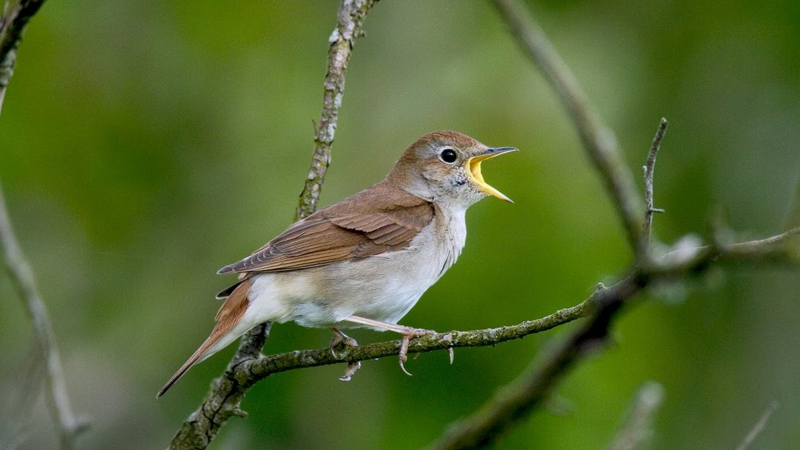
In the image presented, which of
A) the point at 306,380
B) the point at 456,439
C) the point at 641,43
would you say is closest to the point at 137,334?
the point at 306,380

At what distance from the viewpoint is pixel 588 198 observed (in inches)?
264

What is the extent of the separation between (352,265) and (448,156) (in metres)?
1.25

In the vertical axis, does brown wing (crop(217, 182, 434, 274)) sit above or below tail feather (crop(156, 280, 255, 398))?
above

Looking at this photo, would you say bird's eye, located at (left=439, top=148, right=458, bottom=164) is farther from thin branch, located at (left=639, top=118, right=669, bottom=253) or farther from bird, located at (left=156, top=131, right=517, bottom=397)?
thin branch, located at (left=639, top=118, right=669, bottom=253)

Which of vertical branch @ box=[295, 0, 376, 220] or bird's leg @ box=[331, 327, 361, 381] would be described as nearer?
bird's leg @ box=[331, 327, 361, 381]

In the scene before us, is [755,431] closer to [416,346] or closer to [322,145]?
[416,346]

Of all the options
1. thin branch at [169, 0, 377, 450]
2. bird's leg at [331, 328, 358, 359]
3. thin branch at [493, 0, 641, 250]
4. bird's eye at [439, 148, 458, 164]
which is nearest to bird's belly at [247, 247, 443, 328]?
bird's leg at [331, 328, 358, 359]

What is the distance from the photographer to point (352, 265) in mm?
5031

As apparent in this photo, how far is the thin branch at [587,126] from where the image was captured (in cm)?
161

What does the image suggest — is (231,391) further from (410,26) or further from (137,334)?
(410,26)

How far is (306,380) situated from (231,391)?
3.43 meters

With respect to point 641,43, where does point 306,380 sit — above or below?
below

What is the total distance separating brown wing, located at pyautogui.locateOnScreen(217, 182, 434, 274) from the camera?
489 cm

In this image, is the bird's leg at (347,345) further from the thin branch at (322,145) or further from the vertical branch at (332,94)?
the vertical branch at (332,94)
